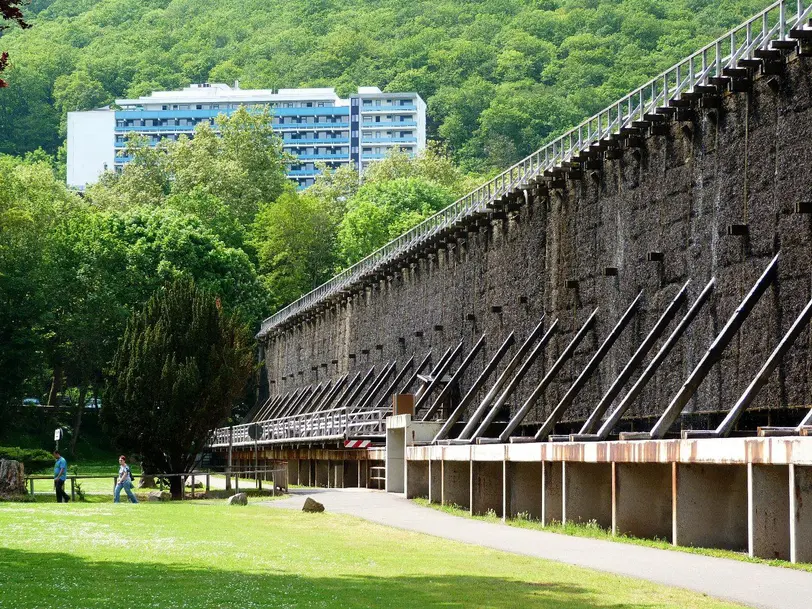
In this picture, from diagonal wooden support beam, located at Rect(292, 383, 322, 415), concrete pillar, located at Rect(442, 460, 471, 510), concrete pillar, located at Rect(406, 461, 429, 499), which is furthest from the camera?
diagonal wooden support beam, located at Rect(292, 383, 322, 415)

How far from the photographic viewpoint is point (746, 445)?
1873cm

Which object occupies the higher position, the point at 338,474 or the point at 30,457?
the point at 30,457

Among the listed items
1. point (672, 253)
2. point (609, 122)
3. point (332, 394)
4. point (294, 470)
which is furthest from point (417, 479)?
point (332, 394)

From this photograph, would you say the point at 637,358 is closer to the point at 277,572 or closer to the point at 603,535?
the point at 603,535

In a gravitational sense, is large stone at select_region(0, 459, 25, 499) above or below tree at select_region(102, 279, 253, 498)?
below

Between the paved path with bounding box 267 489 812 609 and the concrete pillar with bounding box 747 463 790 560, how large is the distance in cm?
60

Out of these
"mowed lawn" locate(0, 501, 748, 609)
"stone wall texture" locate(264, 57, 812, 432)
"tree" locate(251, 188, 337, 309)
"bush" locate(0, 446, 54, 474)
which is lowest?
"mowed lawn" locate(0, 501, 748, 609)

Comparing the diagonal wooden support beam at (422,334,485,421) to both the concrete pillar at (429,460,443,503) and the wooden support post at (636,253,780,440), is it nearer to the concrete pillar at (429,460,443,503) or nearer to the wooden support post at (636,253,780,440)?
the concrete pillar at (429,460,443,503)

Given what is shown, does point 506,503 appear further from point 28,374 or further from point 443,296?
point 28,374

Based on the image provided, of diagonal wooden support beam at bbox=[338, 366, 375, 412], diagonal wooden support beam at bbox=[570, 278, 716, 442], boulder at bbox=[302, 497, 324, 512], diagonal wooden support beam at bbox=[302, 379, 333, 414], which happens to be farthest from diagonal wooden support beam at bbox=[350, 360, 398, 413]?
diagonal wooden support beam at bbox=[570, 278, 716, 442]

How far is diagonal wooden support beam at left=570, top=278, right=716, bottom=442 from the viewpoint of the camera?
1080 inches

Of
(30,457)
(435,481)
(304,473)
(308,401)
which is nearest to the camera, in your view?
(435,481)

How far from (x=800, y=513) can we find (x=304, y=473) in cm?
4460

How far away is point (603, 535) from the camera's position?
23.3 meters
